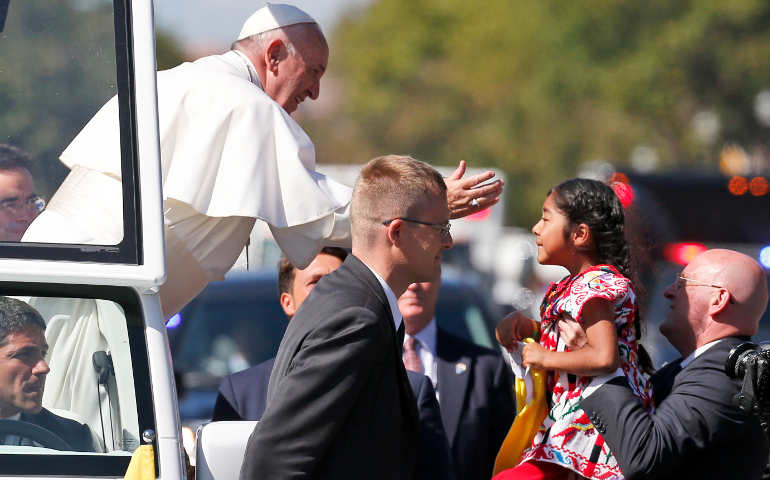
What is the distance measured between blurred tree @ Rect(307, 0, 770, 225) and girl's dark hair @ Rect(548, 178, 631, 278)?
55.1 ft

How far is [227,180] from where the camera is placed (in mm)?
3455

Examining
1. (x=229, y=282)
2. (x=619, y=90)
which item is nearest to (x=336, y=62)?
(x=619, y=90)

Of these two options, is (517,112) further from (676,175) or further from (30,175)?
(30,175)

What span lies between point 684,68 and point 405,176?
89.3ft

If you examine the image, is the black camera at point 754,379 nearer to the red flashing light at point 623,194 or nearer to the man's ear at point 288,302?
the red flashing light at point 623,194

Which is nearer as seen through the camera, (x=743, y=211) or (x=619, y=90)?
(x=743, y=211)

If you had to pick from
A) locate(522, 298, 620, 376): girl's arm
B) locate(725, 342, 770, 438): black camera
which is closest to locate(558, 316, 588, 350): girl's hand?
locate(522, 298, 620, 376): girl's arm

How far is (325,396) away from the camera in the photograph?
111 inches

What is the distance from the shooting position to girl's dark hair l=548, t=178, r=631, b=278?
3.68 metres

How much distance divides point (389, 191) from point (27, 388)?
1.01 meters

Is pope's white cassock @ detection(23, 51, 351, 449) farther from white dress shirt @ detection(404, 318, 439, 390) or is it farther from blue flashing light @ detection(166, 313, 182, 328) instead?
white dress shirt @ detection(404, 318, 439, 390)

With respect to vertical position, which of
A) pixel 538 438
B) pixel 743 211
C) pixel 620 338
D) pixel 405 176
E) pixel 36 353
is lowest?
pixel 743 211


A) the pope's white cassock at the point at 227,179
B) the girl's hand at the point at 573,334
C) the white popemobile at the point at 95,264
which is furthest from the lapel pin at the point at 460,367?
the white popemobile at the point at 95,264

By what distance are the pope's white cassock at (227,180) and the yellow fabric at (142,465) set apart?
2.89ft
